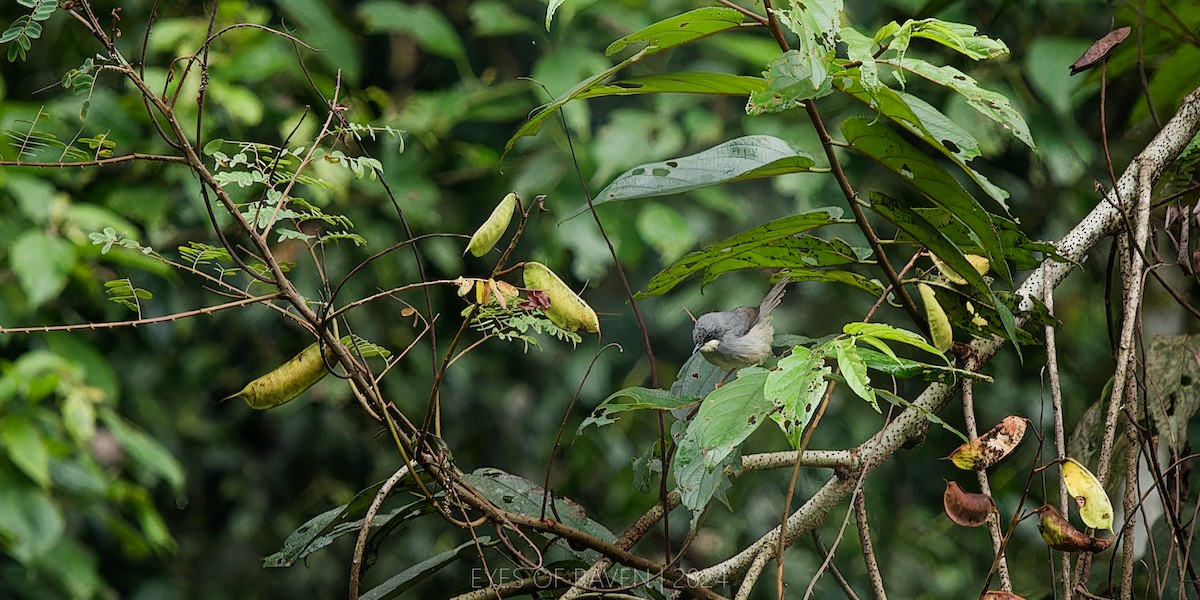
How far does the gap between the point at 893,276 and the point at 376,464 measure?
1.57 m

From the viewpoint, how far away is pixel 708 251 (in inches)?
28.0

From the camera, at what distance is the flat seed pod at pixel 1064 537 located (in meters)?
0.62

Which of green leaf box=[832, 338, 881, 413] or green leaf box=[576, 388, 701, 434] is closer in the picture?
green leaf box=[832, 338, 881, 413]

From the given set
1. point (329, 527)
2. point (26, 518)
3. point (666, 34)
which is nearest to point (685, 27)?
point (666, 34)

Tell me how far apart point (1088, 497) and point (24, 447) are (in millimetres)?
1502

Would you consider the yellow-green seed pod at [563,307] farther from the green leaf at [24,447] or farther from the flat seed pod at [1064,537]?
the green leaf at [24,447]

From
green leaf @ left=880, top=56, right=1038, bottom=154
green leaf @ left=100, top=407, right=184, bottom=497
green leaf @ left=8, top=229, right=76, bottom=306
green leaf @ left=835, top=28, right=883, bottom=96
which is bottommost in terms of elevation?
green leaf @ left=100, top=407, right=184, bottom=497

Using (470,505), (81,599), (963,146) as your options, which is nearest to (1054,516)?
(963,146)

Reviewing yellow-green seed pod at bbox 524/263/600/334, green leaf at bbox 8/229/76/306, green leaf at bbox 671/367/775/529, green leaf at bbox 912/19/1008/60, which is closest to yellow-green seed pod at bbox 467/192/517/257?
yellow-green seed pod at bbox 524/263/600/334

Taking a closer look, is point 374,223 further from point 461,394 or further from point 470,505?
point 470,505

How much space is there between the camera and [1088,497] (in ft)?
2.08

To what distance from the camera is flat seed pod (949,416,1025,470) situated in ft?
2.15

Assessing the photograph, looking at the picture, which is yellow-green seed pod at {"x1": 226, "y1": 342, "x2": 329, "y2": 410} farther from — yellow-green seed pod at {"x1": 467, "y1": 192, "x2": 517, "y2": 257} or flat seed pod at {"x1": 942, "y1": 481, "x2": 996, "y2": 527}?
flat seed pod at {"x1": 942, "y1": 481, "x2": 996, "y2": 527}

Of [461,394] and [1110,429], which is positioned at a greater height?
[1110,429]
